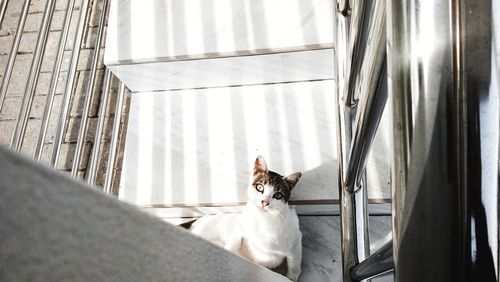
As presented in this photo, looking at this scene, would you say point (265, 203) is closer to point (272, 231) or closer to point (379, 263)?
point (272, 231)

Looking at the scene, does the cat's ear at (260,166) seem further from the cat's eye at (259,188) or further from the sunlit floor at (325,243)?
the sunlit floor at (325,243)

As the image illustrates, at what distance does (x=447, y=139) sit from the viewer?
15cm

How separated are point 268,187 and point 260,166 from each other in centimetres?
8

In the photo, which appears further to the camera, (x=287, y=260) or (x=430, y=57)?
(x=287, y=260)

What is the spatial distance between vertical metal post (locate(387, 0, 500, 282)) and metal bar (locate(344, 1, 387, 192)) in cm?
6

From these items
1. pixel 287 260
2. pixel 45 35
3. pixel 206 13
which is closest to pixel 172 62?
pixel 206 13

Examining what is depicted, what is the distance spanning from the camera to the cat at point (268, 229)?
4.94 feet

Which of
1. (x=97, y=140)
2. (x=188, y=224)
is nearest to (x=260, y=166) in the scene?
(x=188, y=224)

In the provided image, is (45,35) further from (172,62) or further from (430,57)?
(430,57)

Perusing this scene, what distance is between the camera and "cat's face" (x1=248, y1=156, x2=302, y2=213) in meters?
1.47

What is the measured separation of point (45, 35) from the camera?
141cm

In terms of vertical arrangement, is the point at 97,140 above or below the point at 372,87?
above

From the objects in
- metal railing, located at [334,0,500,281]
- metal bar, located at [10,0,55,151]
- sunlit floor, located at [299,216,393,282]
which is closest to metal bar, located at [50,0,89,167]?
metal bar, located at [10,0,55,151]

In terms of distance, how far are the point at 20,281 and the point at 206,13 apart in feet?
5.08
